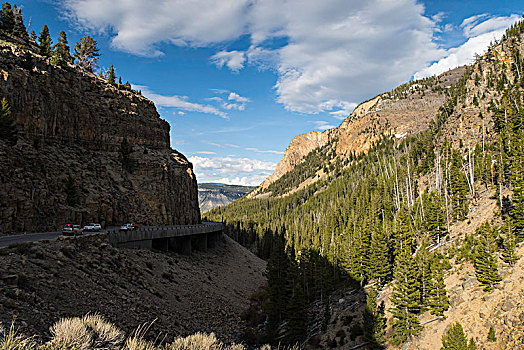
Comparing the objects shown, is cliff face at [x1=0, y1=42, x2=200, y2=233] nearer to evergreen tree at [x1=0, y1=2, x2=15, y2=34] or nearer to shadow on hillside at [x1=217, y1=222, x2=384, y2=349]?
evergreen tree at [x1=0, y1=2, x2=15, y2=34]

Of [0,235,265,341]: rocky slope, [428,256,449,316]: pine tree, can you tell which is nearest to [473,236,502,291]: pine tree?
[428,256,449,316]: pine tree

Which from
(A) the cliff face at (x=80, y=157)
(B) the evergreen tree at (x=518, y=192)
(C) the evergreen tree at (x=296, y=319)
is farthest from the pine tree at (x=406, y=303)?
(A) the cliff face at (x=80, y=157)

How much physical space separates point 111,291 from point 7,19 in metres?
65.7

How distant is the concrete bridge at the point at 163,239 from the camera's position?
105 feet

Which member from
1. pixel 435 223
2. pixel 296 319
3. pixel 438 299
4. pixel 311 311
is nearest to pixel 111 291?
pixel 296 319

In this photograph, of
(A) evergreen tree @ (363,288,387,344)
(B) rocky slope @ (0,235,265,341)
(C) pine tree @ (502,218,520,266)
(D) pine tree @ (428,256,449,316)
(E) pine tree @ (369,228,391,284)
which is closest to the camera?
(B) rocky slope @ (0,235,265,341)

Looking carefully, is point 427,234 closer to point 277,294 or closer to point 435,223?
point 435,223

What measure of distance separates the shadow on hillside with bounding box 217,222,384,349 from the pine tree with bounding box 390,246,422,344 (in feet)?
6.18

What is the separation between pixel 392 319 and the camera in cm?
2925

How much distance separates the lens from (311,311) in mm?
39594

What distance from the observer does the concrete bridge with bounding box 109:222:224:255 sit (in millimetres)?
31997

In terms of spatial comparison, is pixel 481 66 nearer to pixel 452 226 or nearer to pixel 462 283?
pixel 452 226

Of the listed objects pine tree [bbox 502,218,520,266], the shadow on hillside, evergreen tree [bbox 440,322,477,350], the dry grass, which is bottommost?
the shadow on hillside

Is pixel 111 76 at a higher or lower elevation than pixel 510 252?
higher
